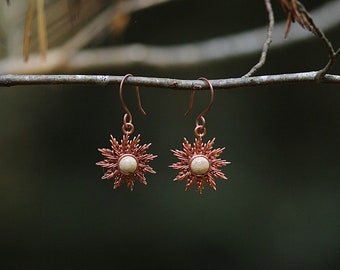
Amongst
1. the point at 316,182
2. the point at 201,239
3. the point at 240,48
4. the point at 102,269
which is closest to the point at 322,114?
the point at 316,182

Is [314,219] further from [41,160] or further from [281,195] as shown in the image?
[41,160]

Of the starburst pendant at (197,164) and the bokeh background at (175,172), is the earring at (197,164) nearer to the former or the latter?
the starburst pendant at (197,164)

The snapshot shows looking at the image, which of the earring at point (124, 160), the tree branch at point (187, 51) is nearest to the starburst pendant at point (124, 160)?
the earring at point (124, 160)

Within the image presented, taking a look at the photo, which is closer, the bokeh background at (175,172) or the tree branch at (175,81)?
the tree branch at (175,81)

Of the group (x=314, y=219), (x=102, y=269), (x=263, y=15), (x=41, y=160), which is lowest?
(x=102, y=269)

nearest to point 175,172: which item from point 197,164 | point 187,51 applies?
point 187,51

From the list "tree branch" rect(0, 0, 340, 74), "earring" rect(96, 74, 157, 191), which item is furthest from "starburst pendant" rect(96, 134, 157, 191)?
"tree branch" rect(0, 0, 340, 74)

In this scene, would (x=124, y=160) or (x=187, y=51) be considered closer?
(x=124, y=160)

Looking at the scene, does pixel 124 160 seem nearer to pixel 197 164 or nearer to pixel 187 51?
pixel 197 164
